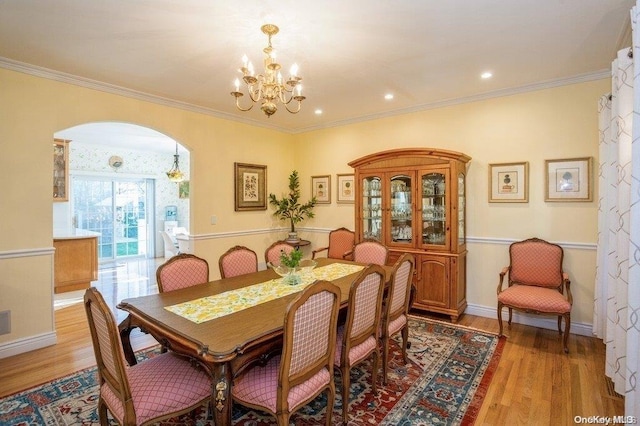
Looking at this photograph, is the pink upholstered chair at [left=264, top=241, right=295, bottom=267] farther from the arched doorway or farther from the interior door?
the interior door

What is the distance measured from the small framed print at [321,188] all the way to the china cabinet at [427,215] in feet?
3.44

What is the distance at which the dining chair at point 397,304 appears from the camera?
2.49 m

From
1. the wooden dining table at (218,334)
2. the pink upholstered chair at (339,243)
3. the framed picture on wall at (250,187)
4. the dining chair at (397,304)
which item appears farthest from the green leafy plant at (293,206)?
the wooden dining table at (218,334)

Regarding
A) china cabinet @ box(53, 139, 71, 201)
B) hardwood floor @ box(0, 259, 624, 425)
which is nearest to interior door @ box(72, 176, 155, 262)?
china cabinet @ box(53, 139, 71, 201)

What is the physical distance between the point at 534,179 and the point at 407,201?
1.39 meters

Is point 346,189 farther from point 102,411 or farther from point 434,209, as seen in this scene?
point 102,411

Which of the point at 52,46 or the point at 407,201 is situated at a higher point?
the point at 52,46

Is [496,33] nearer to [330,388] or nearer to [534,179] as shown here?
[534,179]

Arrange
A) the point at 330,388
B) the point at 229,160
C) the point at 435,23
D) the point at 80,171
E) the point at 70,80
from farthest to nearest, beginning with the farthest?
the point at 80,171, the point at 229,160, the point at 70,80, the point at 435,23, the point at 330,388

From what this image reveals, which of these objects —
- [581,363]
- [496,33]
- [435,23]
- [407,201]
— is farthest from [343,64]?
[581,363]

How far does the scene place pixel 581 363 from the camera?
9.43ft

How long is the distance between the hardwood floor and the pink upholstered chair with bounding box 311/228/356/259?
1.78 m

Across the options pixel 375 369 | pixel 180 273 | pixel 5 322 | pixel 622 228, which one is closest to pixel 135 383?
pixel 180 273

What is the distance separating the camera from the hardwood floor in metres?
2.23
